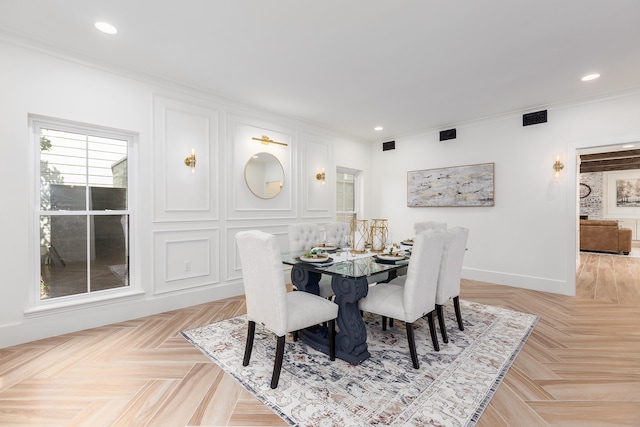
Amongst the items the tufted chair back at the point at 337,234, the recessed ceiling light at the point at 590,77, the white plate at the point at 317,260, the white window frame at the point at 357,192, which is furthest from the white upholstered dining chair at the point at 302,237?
the recessed ceiling light at the point at 590,77

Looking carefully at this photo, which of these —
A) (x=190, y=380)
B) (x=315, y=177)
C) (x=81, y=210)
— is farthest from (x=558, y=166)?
(x=81, y=210)

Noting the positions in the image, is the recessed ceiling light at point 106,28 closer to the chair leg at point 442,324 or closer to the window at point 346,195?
the chair leg at point 442,324

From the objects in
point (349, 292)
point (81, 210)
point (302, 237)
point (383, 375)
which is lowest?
point (383, 375)

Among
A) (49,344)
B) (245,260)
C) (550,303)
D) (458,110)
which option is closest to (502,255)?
(550,303)

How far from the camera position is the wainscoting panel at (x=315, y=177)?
4.80 metres

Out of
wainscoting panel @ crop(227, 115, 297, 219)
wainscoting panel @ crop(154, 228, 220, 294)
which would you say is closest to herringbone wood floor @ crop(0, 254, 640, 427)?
wainscoting panel @ crop(154, 228, 220, 294)

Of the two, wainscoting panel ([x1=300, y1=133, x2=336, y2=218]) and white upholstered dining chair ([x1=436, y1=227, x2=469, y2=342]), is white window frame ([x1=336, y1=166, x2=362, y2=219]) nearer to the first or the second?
wainscoting panel ([x1=300, y1=133, x2=336, y2=218])

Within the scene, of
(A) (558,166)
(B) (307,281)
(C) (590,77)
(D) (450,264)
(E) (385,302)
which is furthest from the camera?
(A) (558,166)

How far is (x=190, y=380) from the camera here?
6.47ft

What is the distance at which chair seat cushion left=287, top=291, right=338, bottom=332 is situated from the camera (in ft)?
6.38

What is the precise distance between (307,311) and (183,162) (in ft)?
7.98

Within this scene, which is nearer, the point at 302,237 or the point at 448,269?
the point at 448,269

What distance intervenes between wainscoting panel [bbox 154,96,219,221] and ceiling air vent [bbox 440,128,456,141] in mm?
3729

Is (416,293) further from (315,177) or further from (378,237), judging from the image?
(315,177)
